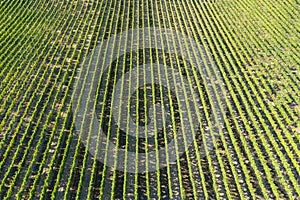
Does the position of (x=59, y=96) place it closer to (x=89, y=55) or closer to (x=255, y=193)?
(x=89, y=55)

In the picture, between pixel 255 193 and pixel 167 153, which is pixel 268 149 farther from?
pixel 167 153

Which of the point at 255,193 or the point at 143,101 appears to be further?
the point at 143,101

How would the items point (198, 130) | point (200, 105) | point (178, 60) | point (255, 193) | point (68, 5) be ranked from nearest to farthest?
point (255, 193) < point (198, 130) < point (200, 105) < point (178, 60) < point (68, 5)

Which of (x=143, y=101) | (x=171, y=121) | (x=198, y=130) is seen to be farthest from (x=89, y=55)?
(x=198, y=130)

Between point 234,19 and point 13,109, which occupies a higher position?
point 234,19

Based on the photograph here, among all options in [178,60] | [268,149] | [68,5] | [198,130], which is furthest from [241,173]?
[68,5]

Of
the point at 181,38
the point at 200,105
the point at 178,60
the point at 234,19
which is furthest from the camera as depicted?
the point at 234,19
